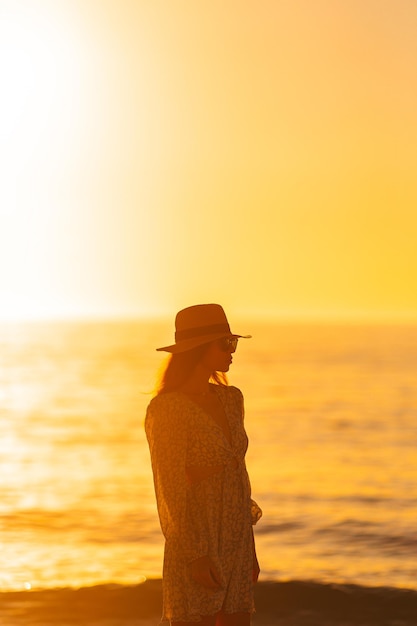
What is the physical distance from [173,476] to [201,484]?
149 millimetres

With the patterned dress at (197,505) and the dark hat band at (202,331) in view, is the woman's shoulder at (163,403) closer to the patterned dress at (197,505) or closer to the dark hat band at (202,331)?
the patterned dress at (197,505)

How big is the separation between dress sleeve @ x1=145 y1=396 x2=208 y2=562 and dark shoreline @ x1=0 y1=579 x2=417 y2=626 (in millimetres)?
3965

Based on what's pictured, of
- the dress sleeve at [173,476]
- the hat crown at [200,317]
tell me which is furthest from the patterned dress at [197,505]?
the hat crown at [200,317]

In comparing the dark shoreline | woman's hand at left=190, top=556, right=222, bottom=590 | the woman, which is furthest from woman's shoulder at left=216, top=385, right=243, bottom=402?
the dark shoreline

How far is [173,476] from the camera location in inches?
208

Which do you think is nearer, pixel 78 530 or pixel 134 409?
pixel 78 530

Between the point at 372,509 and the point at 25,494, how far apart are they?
8.25 meters

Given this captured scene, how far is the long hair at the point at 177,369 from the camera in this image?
18.0 feet

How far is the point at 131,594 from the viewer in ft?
32.0

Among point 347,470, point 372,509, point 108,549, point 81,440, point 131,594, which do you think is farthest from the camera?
point 81,440

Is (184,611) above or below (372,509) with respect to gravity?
below

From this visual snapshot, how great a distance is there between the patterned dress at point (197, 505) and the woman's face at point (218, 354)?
196mm

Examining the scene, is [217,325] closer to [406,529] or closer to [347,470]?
[406,529]

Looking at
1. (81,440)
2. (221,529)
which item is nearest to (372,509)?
(221,529)
